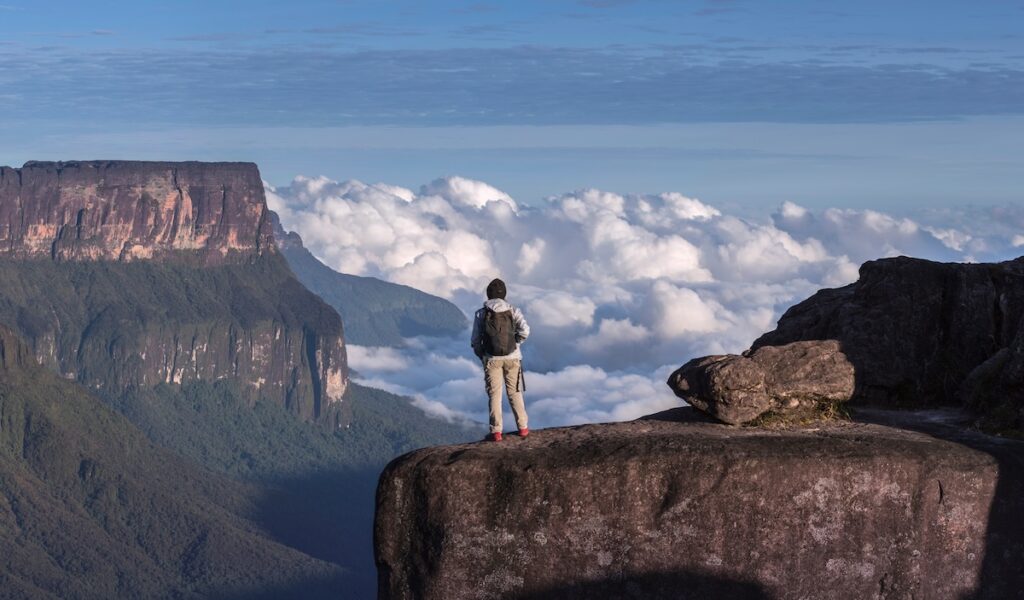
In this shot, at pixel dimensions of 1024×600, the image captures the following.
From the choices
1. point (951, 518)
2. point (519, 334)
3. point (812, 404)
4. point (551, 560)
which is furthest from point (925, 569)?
point (519, 334)

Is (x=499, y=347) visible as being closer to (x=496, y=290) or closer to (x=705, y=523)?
(x=496, y=290)

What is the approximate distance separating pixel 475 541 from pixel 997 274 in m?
13.4

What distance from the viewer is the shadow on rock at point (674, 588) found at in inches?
894

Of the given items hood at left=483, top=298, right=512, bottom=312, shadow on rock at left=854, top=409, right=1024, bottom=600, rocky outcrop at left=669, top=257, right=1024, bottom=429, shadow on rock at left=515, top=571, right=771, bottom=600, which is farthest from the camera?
rocky outcrop at left=669, top=257, right=1024, bottom=429

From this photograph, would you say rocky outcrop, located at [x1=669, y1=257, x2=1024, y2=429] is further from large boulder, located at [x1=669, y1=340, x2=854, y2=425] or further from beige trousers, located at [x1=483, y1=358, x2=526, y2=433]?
beige trousers, located at [x1=483, y1=358, x2=526, y2=433]

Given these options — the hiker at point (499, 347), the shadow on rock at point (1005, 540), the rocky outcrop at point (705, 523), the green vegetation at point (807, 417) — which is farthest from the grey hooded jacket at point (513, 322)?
the shadow on rock at point (1005, 540)

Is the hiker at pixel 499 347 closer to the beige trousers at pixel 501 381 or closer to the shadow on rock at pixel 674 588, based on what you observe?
the beige trousers at pixel 501 381

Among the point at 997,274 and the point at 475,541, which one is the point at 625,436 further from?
the point at 997,274

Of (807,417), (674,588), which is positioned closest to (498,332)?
(674,588)

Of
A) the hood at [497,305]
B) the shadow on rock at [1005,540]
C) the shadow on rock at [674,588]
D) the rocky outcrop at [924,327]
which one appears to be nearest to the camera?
the shadow on rock at [674,588]

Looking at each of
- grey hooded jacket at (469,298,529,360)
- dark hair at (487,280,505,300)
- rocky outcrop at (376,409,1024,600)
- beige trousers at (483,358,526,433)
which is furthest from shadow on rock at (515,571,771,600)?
dark hair at (487,280,505,300)

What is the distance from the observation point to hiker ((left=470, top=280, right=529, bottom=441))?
25219 mm

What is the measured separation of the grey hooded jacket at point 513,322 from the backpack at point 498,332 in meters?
0.06

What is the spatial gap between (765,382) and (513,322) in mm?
4511
